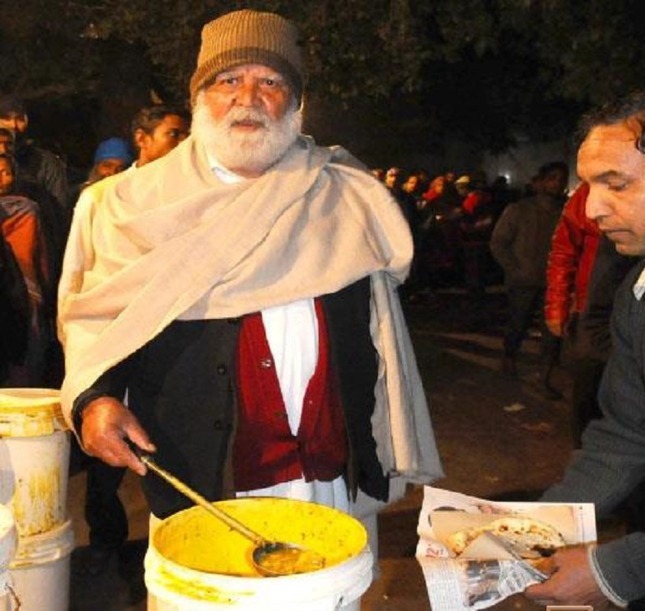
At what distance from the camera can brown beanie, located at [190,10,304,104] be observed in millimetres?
3240

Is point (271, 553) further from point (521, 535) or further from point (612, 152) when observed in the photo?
point (612, 152)

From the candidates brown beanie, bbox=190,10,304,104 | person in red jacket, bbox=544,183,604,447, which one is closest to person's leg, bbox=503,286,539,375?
person in red jacket, bbox=544,183,604,447

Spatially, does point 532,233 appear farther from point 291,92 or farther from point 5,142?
point 291,92

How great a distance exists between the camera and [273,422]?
309 centimetres

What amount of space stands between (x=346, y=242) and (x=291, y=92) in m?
0.53

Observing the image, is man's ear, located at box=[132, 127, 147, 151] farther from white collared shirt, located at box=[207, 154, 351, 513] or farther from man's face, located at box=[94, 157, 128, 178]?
white collared shirt, located at box=[207, 154, 351, 513]

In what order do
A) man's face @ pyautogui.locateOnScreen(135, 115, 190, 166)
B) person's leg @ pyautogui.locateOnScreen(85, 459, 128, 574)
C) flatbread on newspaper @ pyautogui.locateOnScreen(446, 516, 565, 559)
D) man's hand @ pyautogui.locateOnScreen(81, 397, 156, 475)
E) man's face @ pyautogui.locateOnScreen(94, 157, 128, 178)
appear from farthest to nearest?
man's face @ pyautogui.locateOnScreen(94, 157, 128, 178)
man's face @ pyautogui.locateOnScreen(135, 115, 190, 166)
person's leg @ pyautogui.locateOnScreen(85, 459, 128, 574)
man's hand @ pyautogui.locateOnScreen(81, 397, 156, 475)
flatbread on newspaper @ pyautogui.locateOnScreen(446, 516, 565, 559)

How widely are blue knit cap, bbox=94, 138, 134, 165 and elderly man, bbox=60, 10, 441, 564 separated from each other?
4.31 m

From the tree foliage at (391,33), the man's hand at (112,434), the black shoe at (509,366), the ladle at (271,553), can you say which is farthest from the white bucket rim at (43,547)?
the tree foliage at (391,33)

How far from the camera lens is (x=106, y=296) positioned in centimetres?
313

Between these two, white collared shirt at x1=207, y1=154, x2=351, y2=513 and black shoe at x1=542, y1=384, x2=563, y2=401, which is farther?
black shoe at x1=542, y1=384, x2=563, y2=401

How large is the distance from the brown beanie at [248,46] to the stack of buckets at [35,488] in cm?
134

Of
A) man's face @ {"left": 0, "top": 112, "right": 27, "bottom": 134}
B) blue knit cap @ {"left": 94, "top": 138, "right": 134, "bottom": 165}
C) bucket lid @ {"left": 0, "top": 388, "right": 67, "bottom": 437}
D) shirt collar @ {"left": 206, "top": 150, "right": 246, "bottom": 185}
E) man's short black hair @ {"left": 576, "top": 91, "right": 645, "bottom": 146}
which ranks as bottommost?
bucket lid @ {"left": 0, "top": 388, "right": 67, "bottom": 437}

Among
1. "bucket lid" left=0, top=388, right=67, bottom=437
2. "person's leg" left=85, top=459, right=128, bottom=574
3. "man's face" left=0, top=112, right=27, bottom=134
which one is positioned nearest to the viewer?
"bucket lid" left=0, top=388, right=67, bottom=437
